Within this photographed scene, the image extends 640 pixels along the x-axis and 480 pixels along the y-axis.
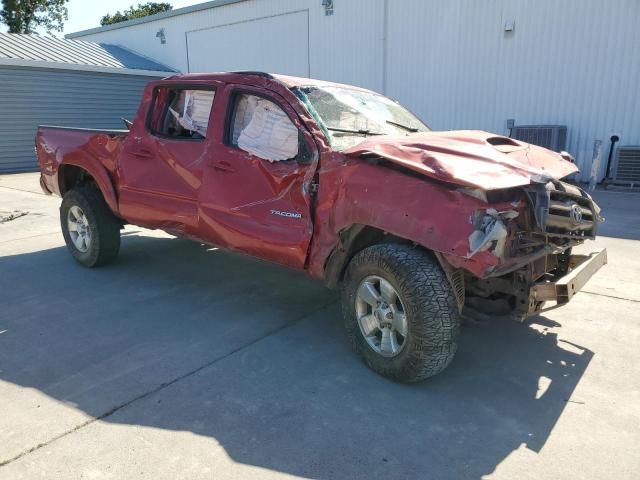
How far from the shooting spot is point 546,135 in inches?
442

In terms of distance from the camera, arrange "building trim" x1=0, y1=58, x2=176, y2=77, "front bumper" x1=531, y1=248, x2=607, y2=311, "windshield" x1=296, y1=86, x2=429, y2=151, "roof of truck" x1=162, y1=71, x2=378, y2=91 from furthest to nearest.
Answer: "building trim" x1=0, y1=58, x2=176, y2=77, "roof of truck" x1=162, y1=71, x2=378, y2=91, "windshield" x1=296, y1=86, x2=429, y2=151, "front bumper" x1=531, y1=248, x2=607, y2=311

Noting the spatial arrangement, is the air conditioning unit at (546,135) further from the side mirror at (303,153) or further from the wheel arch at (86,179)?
the wheel arch at (86,179)

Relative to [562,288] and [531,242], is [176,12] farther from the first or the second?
[562,288]

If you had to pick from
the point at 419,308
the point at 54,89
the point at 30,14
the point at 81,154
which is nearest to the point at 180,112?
the point at 81,154

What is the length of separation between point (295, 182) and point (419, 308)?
1339mm

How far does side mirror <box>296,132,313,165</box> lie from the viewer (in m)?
3.69

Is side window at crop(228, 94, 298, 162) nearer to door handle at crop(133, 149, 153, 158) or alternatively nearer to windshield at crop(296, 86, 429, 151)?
windshield at crop(296, 86, 429, 151)

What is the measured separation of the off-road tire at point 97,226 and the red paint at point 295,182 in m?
0.28

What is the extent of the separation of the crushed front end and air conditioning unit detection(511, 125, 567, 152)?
8.33 m

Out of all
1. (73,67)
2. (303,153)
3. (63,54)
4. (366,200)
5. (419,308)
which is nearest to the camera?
(419,308)

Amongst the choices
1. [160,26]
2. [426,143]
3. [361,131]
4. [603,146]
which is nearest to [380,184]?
[426,143]

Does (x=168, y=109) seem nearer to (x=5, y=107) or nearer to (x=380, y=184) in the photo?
(x=380, y=184)

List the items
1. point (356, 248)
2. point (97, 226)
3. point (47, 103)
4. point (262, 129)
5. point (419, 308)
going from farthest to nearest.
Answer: point (47, 103)
point (97, 226)
point (262, 129)
point (356, 248)
point (419, 308)

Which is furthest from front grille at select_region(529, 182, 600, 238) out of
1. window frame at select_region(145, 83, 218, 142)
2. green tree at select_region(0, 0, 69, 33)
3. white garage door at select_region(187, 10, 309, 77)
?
green tree at select_region(0, 0, 69, 33)
